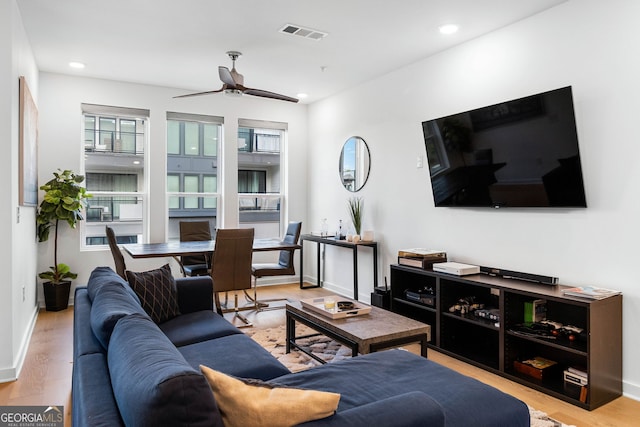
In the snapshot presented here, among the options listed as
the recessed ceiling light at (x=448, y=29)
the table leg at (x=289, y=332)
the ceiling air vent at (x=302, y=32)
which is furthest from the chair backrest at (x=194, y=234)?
the recessed ceiling light at (x=448, y=29)

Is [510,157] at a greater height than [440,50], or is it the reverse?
[440,50]

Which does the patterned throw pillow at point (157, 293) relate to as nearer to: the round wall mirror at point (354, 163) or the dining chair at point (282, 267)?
the dining chair at point (282, 267)

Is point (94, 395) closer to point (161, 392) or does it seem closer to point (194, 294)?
point (161, 392)

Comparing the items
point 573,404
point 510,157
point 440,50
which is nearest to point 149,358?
point 573,404

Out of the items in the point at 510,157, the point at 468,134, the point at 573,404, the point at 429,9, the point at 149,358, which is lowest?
the point at 573,404

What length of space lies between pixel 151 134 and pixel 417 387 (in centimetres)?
476

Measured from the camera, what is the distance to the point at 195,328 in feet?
8.64

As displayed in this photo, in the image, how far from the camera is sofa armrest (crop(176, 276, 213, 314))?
3043mm

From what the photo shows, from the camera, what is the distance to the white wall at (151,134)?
4.91m

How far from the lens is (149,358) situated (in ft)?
3.81

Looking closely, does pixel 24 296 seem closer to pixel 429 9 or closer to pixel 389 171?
pixel 389 171

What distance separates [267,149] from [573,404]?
16.2 ft

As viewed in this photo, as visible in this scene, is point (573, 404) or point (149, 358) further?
point (573, 404)

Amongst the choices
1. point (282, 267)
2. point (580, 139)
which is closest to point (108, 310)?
point (580, 139)
